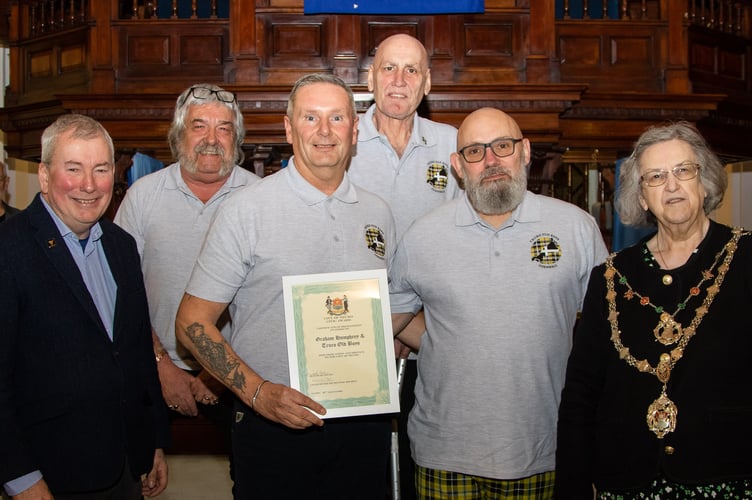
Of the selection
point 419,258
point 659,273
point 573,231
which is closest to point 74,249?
point 419,258

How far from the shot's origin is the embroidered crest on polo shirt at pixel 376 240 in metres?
2.36

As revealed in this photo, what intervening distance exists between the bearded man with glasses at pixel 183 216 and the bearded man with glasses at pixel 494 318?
0.91 m

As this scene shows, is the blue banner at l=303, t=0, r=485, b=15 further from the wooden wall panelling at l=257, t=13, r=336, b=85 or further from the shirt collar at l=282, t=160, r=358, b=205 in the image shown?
the shirt collar at l=282, t=160, r=358, b=205

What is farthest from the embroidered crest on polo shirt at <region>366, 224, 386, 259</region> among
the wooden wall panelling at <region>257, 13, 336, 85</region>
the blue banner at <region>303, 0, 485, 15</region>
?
the wooden wall panelling at <region>257, 13, 336, 85</region>

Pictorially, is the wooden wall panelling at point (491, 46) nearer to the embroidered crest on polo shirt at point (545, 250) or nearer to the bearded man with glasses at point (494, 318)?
the bearded man with glasses at point (494, 318)

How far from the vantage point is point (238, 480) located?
2.25 m

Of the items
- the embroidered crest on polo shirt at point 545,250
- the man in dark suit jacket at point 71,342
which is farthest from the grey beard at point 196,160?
the embroidered crest on polo shirt at point 545,250

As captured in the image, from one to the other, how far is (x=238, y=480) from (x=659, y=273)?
4.34 ft

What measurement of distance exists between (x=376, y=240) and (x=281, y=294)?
1.15 feet

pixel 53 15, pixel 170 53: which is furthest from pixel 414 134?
pixel 53 15

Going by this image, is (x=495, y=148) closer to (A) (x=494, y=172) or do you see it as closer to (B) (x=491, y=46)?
(A) (x=494, y=172)

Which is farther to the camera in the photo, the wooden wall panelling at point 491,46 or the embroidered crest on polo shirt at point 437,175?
the wooden wall panelling at point 491,46

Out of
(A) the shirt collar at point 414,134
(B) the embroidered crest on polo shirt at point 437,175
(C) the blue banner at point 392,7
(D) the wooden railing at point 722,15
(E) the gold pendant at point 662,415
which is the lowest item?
(E) the gold pendant at point 662,415

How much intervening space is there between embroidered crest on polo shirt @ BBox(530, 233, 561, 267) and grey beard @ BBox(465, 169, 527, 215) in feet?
0.43
